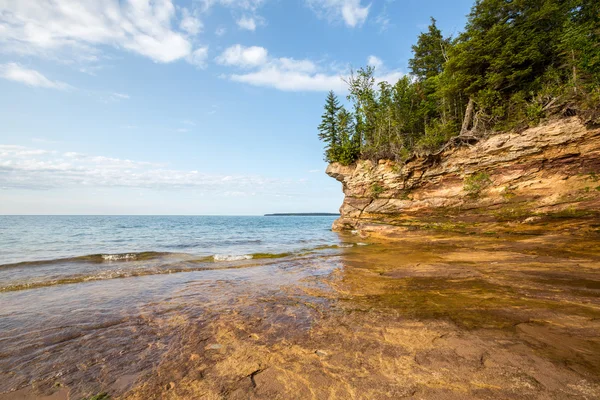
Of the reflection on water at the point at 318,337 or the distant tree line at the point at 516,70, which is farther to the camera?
the distant tree line at the point at 516,70

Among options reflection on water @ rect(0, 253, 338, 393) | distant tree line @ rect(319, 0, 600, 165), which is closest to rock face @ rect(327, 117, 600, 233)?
distant tree line @ rect(319, 0, 600, 165)

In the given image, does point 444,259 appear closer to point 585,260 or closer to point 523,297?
point 585,260

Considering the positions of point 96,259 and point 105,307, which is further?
point 96,259

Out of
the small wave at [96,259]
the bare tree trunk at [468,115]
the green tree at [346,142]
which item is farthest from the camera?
the green tree at [346,142]

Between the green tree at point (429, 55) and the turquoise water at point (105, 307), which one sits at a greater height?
the green tree at point (429, 55)

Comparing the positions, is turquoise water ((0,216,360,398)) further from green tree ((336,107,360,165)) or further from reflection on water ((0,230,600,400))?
green tree ((336,107,360,165))

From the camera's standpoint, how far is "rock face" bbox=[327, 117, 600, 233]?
1408 centimetres

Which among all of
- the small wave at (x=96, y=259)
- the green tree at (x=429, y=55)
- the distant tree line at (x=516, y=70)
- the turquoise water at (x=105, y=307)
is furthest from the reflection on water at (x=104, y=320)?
the green tree at (x=429, y=55)

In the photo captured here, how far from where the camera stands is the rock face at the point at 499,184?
14.1 m

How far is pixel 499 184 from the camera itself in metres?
17.1

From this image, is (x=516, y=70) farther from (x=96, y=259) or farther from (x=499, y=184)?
(x=96, y=259)

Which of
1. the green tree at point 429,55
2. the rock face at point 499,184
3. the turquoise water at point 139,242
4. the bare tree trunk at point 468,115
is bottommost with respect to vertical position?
the turquoise water at point 139,242

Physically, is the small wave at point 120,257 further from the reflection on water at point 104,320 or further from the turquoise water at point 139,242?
the reflection on water at point 104,320

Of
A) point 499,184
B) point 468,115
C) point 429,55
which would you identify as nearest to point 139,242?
point 499,184
